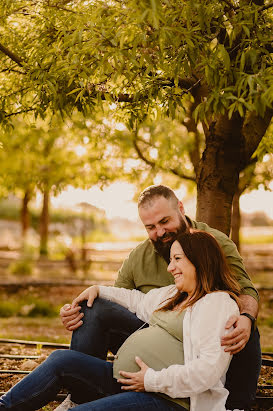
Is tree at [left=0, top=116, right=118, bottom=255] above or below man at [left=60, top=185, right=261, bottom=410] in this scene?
above

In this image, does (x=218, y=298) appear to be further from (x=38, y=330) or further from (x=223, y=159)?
(x=38, y=330)

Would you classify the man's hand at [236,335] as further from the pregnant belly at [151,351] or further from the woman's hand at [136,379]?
the woman's hand at [136,379]

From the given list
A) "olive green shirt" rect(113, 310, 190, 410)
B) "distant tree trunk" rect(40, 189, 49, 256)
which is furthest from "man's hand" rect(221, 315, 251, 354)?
"distant tree trunk" rect(40, 189, 49, 256)

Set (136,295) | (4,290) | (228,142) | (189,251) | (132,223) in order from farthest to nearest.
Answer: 1. (132,223)
2. (4,290)
3. (228,142)
4. (136,295)
5. (189,251)

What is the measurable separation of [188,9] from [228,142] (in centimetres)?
205

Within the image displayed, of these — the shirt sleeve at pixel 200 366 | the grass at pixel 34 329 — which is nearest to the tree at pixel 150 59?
the shirt sleeve at pixel 200 366

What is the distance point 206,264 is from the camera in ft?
10.1

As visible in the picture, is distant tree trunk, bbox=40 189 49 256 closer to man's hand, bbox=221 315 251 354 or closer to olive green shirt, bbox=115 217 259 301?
olive green shirt, bbox=115 217 259 301

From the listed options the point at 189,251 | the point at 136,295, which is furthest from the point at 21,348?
the point at 189,251

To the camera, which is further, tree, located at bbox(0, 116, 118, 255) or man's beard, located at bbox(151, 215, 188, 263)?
tree, located at bbox(0, 116, 118, 255)

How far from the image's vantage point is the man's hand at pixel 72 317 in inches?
139

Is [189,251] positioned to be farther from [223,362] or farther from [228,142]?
[228,142]

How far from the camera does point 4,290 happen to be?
11.1m

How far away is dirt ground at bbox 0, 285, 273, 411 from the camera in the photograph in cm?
497
